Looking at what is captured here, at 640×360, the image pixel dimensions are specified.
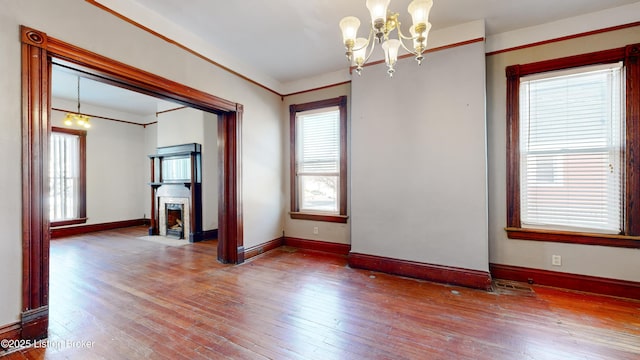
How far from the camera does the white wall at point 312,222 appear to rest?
419cm

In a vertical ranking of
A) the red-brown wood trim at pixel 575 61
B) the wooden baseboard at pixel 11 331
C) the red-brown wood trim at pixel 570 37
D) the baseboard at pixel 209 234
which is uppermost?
the red-brown wood trim at pixel 570 37

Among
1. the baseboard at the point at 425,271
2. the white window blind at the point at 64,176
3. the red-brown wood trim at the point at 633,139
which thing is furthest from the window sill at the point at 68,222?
the red-brown wood trim at the point at 633,139

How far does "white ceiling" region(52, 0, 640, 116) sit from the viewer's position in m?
2.58

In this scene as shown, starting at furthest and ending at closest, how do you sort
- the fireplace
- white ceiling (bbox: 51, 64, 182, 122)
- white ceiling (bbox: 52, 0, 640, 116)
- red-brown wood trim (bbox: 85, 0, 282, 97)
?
1. the fireplace
2. white ceiling (bbox: 51, 64, 182, 122)
3. white ceiling (bbox: 52, 0, 640, 116)
4. red-brown wood trim (bbox: 85, 0, 282, 97)

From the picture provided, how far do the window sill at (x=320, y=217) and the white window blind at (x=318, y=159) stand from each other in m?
0.11

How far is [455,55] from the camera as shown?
3.03 metres

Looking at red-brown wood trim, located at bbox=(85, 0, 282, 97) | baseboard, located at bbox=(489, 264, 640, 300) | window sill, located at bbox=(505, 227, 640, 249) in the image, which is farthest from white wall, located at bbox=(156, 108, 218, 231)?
window sill, located at bbox=(505, 227, 640, 249)

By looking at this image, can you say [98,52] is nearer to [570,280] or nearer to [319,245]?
[319,245]

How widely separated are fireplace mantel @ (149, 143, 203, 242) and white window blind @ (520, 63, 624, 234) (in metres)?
5.43

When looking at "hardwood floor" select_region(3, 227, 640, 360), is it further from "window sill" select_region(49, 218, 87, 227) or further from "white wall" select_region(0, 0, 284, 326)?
"window sill" select_region(49, 218, 87, 227)

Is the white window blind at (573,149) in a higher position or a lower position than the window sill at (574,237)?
higher

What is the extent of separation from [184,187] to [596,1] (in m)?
6.64

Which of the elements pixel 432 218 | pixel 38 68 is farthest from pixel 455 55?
pixel 38 68

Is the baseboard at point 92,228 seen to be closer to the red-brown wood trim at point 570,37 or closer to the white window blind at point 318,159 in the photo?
the white window blind at point 318,159
